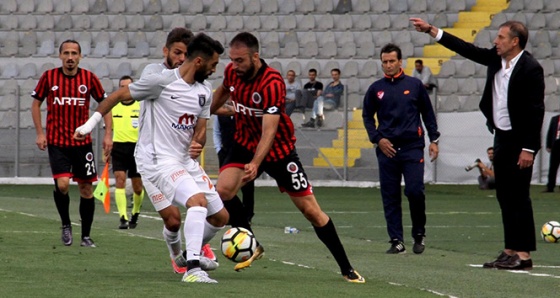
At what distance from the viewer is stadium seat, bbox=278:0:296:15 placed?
33.3 metres

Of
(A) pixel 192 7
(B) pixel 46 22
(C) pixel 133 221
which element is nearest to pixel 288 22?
(A) pixel 192 7

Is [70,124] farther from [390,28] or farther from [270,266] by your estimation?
[390,28]

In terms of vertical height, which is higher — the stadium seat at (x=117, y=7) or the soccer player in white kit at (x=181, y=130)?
the stadium seat at (x=117, y=7)

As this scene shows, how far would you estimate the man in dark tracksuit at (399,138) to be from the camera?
40.2ft

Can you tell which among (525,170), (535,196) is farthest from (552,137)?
(525,170)

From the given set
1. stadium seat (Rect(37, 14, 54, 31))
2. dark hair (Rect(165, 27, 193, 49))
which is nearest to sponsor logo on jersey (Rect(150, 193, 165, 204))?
dark hair (Rect(165, 27, 193, 49))

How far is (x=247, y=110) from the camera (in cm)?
A: 930

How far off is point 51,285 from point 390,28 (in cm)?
2474

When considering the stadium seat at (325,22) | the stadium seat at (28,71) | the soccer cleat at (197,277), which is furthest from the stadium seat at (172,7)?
the soccer cleat at (197,277)

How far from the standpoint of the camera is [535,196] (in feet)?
77.7

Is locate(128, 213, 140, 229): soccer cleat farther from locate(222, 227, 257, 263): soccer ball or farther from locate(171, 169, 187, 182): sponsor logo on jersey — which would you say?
locate(171, 169, 187, 182): sponsor logo on jersey

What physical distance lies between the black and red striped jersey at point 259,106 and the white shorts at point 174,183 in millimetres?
480

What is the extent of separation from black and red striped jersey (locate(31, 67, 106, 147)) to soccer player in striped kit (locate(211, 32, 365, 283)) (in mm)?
3366

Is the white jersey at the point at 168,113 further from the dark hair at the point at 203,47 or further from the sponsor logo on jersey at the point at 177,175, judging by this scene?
the dark hair at the point at 203,47
